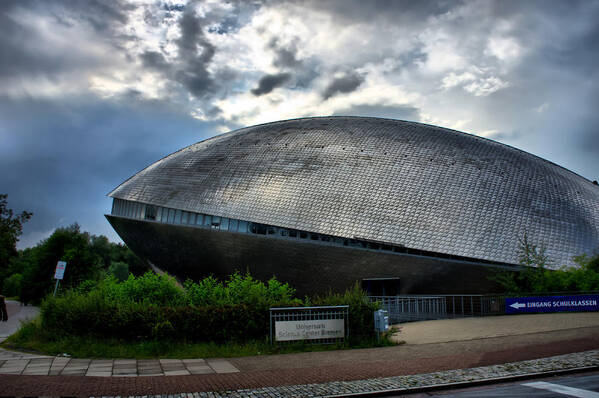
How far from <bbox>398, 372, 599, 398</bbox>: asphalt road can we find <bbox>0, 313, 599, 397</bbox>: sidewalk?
522 millimetres

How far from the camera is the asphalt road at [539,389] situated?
27.1 feet

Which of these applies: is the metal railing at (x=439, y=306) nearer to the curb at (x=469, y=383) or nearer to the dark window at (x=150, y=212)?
the curb at (x=469, y=383)

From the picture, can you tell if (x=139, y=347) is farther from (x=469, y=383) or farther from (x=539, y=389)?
(x=539, y=389)

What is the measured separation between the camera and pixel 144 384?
9.38 meters

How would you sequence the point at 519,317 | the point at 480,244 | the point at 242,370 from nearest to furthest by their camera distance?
the point at 242,370, the point at 519,317, the point at 480,244

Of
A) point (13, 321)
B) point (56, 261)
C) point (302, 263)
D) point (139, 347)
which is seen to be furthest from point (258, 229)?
point (56, 261)

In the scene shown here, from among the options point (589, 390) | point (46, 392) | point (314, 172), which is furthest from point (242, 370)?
point (314, 172)

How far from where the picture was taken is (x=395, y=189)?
Result: 31.0m

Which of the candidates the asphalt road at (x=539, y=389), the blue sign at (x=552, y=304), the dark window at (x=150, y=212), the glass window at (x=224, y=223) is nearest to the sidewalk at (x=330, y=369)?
the asphalt road at (x=539, y=389)

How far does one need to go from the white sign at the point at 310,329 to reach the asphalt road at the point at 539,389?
6308 millimetres

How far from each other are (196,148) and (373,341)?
3257cm

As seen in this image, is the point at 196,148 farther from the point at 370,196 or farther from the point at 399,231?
the point at 399,231

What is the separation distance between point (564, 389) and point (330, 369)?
16.7 ft

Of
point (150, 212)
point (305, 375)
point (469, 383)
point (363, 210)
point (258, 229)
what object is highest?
point (150, 212)
